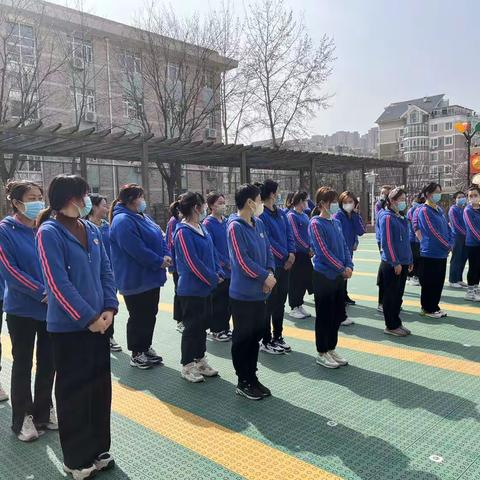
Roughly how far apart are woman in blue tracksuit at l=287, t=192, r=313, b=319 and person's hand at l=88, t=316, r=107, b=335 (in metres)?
4.05

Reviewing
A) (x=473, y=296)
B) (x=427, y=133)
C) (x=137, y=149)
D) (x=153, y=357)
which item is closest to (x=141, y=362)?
(x=153, y=357)

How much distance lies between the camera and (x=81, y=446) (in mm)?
2701

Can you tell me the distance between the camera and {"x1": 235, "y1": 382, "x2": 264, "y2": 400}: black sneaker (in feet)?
12.3

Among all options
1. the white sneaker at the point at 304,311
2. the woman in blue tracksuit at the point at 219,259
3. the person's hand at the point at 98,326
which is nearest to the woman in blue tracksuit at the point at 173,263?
the woman in blue tracksuit at the point at 219,259

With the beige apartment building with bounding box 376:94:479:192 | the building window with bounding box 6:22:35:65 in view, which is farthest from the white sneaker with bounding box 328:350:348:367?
the beige apartment building with bounding box 376:94:479:192

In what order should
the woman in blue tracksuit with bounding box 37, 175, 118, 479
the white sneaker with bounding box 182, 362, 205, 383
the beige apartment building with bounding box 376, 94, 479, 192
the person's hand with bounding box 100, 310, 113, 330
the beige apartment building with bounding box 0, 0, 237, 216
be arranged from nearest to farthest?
the woman in blue tracksuit with bounding box 37, 175, 118, 479 → the person's hand with bounding box 100, 310, 113, 330 → the white sneaker with bounding box 182, 362, 205, 383 → the beige apartment building with bounding box 0, 0, 237, 216 → the beige apartment building with bounding box 376, 94, 479, 192

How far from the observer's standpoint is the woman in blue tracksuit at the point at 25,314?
3291mm

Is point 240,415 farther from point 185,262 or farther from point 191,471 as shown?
point 185,262

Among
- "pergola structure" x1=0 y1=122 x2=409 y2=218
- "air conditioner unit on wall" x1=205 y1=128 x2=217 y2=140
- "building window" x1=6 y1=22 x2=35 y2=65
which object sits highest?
"building window" x1=6 y1=22 x2=35 y2=65

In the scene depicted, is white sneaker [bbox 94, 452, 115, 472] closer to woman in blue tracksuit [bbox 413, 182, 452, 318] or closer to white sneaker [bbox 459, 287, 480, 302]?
woman in blue tracksuit [bbox 413, 182, 452, 318]

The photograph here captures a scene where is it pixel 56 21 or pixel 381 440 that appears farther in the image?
pixel 56 21

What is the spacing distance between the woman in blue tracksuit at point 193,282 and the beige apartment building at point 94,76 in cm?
1031

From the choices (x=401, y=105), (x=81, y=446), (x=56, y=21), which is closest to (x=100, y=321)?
(x=81, y=446)

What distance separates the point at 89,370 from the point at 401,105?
78881 millimetres
